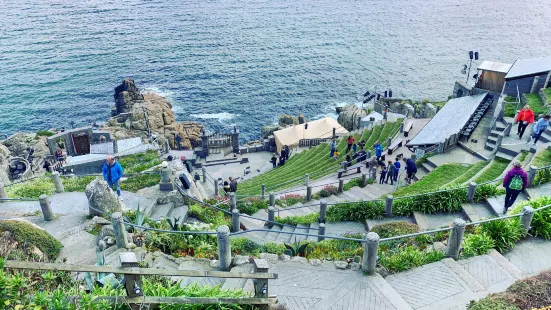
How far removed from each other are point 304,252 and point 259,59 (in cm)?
5684

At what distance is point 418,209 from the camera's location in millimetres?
15312

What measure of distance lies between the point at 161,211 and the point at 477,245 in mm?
10825

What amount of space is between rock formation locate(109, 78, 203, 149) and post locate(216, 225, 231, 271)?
3096cm

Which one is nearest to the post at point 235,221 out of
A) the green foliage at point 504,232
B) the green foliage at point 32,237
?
the green foliage at point 32,237

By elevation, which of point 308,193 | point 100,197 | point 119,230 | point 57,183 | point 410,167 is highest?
point 119,230

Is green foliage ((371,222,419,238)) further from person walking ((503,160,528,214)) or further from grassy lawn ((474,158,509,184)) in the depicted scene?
grassy lawn ((474,158,509,184))

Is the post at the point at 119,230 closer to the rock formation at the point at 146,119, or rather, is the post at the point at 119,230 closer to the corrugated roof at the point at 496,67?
the corrugated roof at the point at 496,67

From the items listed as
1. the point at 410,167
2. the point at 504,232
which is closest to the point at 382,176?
the point at 410,167

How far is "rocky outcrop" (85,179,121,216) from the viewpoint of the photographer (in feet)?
42.6

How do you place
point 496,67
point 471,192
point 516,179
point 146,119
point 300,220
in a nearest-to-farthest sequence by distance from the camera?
point 516,179, point 471,192, point 300,220, point 496,67, point 146,119

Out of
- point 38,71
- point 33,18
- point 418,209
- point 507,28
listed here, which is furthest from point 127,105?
point 507,28

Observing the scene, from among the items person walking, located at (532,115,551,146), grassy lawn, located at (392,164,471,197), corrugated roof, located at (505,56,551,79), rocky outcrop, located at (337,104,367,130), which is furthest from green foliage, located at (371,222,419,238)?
rocky outcrop, located at (337,104,367,130)

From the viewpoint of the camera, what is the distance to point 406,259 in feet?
34.9

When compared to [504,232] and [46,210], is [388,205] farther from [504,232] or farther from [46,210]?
[46,210]
